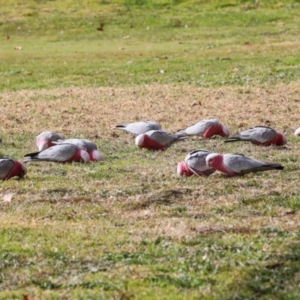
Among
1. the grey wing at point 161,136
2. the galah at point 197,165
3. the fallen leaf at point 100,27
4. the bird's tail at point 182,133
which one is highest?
the galah at point 197,165

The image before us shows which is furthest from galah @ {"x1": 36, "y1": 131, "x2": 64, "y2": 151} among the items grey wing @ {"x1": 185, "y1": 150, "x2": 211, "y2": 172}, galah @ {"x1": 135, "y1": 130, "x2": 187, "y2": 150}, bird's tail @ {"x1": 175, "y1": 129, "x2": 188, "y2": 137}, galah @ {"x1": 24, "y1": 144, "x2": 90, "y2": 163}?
grey wing @ {"x1": 185, "y1": 150, "x2": 211, "y2": 172}

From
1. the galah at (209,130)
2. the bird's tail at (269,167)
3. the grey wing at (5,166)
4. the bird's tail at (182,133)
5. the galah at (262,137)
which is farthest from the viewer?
the galah at (209,130)

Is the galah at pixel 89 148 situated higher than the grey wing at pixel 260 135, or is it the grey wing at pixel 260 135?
the galah at pixel 89 148

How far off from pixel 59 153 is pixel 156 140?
101 centimetres

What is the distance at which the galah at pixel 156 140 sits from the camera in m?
8.23

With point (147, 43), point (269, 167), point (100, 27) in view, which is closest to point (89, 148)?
point (269, 167)

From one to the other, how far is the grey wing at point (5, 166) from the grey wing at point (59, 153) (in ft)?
2.17

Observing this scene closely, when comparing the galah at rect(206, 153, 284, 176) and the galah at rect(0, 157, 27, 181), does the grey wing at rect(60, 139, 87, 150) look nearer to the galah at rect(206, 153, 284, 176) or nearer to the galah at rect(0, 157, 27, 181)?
the galah at rect(0, 157, 27, 181)

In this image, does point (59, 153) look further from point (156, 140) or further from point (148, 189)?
point (148, 189)

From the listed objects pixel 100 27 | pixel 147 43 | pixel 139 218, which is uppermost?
pixel 139 218

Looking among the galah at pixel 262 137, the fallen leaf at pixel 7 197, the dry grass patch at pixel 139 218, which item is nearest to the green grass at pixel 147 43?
the dry grass patch at pixel 139 218

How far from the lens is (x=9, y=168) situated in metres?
6.96

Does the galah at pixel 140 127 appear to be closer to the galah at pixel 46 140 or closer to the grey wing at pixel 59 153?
A: the galah at pixel 46 140

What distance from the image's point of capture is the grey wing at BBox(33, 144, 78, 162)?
7630mm
